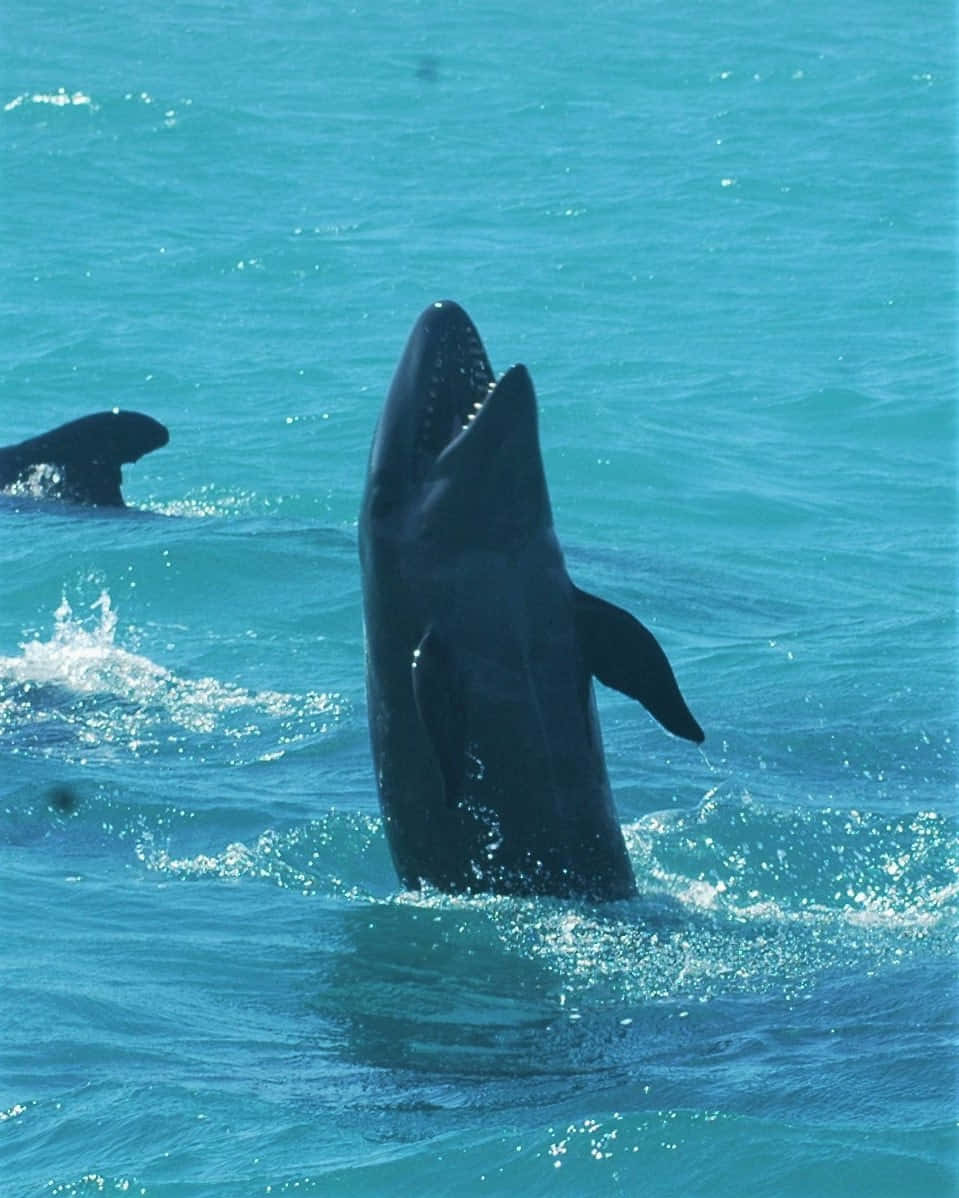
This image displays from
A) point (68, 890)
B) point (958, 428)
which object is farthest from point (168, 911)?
point (958, 428)

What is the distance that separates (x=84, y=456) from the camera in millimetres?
20812

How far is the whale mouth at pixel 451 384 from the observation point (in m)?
10.8

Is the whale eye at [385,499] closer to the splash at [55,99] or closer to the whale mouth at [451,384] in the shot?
the whale mouth at [451,384]

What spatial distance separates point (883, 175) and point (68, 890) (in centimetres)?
3014

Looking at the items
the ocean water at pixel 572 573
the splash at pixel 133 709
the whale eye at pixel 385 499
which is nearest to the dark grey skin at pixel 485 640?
the whale eye at pixel 385 499

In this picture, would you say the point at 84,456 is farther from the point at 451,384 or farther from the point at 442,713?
the point at 442,713

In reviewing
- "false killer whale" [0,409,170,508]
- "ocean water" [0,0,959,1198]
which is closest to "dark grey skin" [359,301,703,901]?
"ocean water" [0,0,959,1198]

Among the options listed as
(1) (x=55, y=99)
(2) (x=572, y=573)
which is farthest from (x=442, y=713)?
(1) (x=55, y=99)

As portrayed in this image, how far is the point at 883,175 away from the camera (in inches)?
1548

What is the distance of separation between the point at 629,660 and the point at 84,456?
11.2 meters

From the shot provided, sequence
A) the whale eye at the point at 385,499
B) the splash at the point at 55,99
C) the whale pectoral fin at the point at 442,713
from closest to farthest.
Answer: the whale pectoral fin at the point at 442,713 → the whale eye at the point at 385,499 → the splash at the point at 55,99

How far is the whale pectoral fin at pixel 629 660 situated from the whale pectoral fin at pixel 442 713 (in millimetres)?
759

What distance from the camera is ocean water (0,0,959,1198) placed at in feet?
28.8

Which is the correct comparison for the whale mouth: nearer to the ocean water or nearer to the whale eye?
the whale eye
